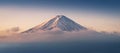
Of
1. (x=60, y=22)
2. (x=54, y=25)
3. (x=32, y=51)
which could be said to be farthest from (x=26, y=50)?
(x=60, y=22)

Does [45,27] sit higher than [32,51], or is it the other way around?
[45,27]

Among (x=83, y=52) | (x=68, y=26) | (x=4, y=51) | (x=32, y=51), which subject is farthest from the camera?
(x=68, y=26)

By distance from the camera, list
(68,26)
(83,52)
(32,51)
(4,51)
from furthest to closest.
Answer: (68,26), (32,51), (83,52), (4,51)

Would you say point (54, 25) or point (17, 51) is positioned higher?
point (54, 25)

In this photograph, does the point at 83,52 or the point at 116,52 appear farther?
the point at 83,52

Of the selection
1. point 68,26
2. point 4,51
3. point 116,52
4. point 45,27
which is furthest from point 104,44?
point 4,51

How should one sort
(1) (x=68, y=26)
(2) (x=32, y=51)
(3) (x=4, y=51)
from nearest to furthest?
(3) (x=4, y=51) < (2) (x=32, y=51) < (1) (x=68, y=26)

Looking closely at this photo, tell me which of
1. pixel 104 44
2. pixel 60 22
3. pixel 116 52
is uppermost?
pixel 60 22

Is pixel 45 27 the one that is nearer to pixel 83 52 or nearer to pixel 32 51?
pixel 32 51

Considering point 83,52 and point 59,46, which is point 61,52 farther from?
point 59,46
